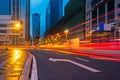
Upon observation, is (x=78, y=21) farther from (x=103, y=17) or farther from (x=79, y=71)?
(x=79, y=71)

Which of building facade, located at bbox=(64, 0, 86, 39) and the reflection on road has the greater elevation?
building facade, located at bbox=(64, 0, 86, 39)

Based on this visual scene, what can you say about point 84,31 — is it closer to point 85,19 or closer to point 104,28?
point 85,19

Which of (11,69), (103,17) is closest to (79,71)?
(11,69)

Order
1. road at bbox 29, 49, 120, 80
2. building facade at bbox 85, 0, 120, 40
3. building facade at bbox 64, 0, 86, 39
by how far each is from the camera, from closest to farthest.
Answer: road at bbox 29, 49, 120, 80, building facade at bbox 85, 0, 120, 40, building facade at bbox 64, 0, 86, 39

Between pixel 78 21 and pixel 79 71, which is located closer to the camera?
pixel 79 71

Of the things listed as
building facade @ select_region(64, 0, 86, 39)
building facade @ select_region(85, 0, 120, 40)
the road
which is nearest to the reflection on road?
the road

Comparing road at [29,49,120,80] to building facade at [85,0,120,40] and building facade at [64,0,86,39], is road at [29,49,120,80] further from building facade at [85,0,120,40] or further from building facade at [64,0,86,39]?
building facade at [64,0,86,39]

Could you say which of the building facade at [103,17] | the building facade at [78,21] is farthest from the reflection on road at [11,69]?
the building facade at [78,21]

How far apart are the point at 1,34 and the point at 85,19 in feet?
185

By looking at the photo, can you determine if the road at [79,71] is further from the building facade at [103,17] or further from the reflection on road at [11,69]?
the building facade at [103,17]

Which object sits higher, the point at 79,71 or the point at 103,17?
the point at 103,17

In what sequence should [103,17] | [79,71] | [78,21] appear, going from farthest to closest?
[78,21], [103,17], [79,71]

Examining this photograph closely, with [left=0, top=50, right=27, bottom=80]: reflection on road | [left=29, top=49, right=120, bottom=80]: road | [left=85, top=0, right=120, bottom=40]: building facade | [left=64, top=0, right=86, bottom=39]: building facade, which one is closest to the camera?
[left=29, top=49, right=120, bottom=80]: road

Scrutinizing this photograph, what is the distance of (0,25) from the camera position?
152 meters
